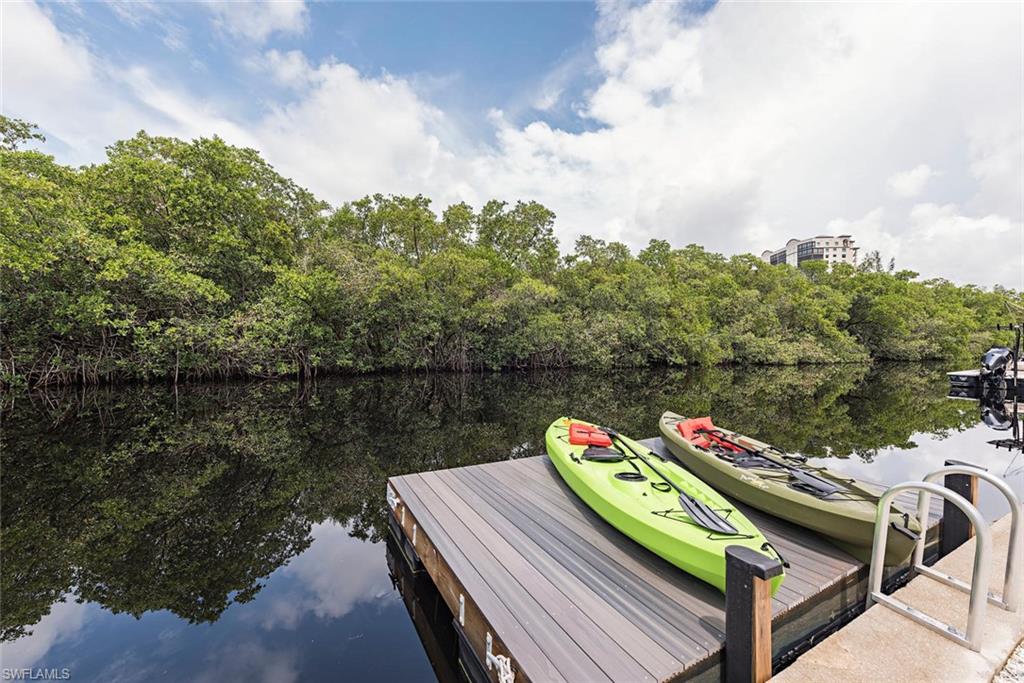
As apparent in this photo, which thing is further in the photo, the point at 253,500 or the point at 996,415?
the point at 996,415

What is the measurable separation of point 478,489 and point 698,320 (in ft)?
79.1

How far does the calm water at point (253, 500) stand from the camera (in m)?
2.94

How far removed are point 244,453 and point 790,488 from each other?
8.03 m

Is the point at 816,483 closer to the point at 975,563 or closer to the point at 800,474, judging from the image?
the point at 800,474

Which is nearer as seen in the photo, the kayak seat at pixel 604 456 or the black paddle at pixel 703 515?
the black paddle at pixel 703 515

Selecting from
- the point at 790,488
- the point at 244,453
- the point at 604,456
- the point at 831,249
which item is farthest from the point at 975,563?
the point at 831,249

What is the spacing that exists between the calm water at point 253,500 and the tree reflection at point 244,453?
0.03 m

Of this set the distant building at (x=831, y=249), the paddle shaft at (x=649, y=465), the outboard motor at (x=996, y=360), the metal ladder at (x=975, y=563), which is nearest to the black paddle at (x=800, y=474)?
the metal ladder at (x=975, y=563)

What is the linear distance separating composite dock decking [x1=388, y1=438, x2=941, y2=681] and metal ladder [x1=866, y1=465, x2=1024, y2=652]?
1.26ft

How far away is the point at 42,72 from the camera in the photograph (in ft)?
26.7

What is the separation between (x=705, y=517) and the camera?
9.27ft

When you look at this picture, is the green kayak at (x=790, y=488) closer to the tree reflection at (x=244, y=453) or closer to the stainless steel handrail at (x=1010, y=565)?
the stainless steel handrail at (x=1010, y=565)

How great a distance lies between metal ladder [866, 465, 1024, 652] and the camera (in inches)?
76.3

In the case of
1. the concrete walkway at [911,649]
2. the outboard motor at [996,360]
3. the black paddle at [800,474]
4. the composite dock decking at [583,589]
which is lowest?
the composite dock decking at [583,589]
